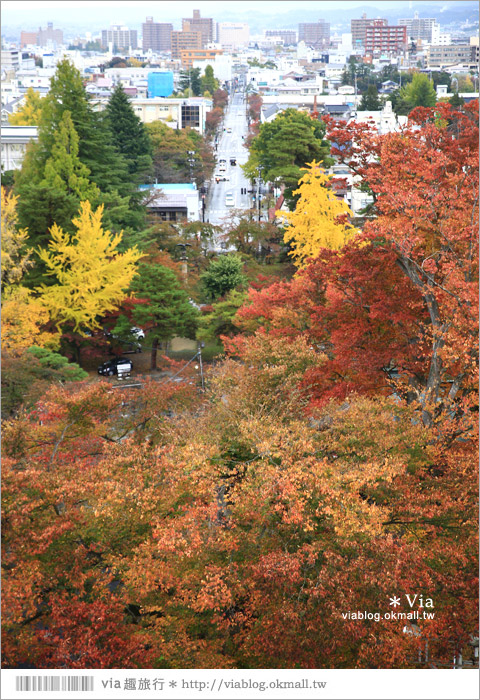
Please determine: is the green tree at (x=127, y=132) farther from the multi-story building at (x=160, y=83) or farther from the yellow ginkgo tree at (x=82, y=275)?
the yellow ginkgo tree at (x=82, y=275)

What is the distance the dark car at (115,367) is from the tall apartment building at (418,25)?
36.1 feet

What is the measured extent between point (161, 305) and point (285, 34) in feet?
28.8

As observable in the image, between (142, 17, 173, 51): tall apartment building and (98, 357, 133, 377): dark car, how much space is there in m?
8.28

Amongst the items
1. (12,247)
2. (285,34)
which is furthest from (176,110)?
(285,34)

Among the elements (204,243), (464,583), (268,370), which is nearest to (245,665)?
(464,583)

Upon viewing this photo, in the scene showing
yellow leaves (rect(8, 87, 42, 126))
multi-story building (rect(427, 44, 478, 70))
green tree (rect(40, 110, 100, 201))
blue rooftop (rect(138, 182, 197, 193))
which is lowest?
blue rooftop (rect(138, 182, 197, 193))

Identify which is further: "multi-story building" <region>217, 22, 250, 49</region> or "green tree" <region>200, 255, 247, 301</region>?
"green tree" <region>200, 255, 247, 301</region>

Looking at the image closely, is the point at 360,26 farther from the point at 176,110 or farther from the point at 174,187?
the point at 176,110

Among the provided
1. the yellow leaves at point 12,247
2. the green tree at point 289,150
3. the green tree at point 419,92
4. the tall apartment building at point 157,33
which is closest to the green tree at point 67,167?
the yellow leaves at point 12,247

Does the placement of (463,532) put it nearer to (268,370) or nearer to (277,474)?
(277,474)

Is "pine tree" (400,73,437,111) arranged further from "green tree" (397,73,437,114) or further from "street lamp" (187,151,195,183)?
"street lamp" (187,151,195,183)

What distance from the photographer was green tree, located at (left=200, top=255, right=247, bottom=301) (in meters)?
23.0

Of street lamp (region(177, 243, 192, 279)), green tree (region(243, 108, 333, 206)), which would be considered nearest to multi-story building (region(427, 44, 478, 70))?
green tree (region(243, 108, 333, 206))

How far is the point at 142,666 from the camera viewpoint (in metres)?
6.77
